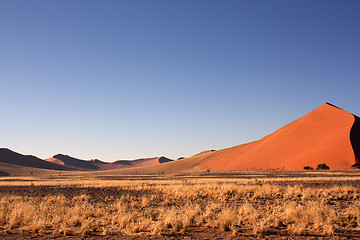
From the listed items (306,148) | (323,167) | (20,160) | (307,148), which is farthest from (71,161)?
(323,167)

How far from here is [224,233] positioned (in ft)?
28.2

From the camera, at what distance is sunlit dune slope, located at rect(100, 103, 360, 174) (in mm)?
53375

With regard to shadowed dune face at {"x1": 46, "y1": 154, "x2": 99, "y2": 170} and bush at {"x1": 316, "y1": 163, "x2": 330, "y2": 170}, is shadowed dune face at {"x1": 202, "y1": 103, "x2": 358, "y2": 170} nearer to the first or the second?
bush at {"x1": 316, "y1": 163, "x2": 330, "y2": 170}

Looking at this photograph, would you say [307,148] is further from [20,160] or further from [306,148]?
[20,160]

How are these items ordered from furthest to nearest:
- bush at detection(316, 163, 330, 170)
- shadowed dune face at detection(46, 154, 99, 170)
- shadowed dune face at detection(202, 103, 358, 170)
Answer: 1. shadowed dune face at detection(46, 154, 99, 170)
2. shadowed dune face at detection(202, 103, 358, 170)
3. bush at detection(316, 163, 330, 170)

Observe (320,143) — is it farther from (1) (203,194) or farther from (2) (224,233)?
(2) (224,233)

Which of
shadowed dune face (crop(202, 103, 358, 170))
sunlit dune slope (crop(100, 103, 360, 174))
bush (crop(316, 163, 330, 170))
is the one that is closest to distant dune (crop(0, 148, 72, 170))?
sunlit dune slope (crop(100, 103, 360, 174))

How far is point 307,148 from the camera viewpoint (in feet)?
203

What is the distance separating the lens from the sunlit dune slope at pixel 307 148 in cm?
5338

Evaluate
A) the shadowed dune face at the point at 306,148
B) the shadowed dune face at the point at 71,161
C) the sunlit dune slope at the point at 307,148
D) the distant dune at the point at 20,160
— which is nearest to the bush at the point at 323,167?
the sunlit dune slope at the point at 307,148

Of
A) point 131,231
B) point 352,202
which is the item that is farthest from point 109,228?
point 352,202

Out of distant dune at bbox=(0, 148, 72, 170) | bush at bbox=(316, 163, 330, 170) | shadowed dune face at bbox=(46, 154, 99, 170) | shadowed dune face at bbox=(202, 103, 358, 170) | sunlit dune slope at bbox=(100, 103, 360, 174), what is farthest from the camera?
shadowed dune face at bbox=(46, 154, 99, 170)

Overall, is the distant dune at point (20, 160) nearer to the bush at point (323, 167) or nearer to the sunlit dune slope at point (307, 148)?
the sunlit dune slope at point (307, 148)

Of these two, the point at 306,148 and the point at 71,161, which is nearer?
the point at 306,148
